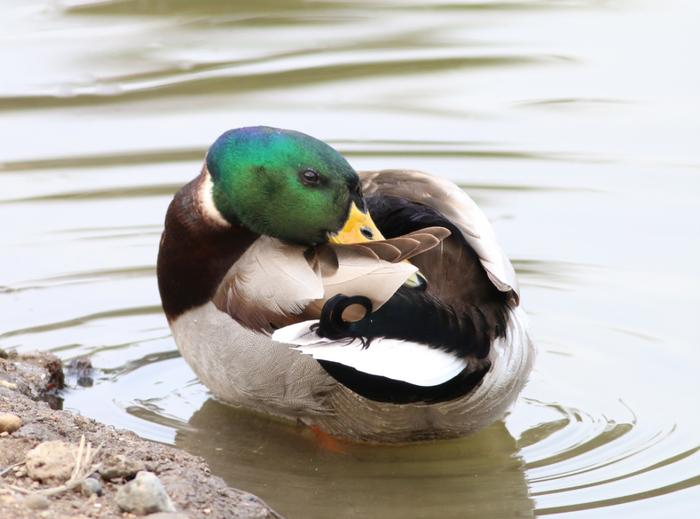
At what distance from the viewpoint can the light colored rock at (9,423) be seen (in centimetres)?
473

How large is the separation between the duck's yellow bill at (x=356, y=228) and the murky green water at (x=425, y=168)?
846 millimetres

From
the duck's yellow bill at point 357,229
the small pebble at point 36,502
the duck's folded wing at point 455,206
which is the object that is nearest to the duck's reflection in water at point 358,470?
the duck's folded wing at point 455,206

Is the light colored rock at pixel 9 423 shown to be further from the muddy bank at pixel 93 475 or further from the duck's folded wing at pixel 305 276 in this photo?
the duck's folded wing at pixel 305 276

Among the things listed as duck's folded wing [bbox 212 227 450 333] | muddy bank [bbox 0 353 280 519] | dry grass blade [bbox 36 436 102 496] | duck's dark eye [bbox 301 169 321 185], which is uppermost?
duck's dark eye [bbox 301 169 321 185]

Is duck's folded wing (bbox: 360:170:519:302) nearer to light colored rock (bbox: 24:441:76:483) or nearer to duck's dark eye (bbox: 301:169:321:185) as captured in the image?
duck's dark eye (bbox: 301:169:321:185)

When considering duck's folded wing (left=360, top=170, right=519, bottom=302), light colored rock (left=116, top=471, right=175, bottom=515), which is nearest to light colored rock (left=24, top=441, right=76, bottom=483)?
light colored rock (left=116, top=471, right=175, bottom=515)

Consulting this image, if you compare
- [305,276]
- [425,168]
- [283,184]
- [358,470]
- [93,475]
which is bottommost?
[358,470]

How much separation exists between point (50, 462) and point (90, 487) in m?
0.18

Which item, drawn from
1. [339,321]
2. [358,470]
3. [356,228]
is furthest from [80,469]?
[356,228]

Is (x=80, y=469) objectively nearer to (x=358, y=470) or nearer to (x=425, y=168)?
(x=358, y=470)

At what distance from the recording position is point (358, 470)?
18.8 ft

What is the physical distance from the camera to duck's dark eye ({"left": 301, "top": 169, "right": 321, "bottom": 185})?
5.70 meters

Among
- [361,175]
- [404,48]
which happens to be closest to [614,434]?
[361,175]

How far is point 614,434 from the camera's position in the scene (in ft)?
19.2
